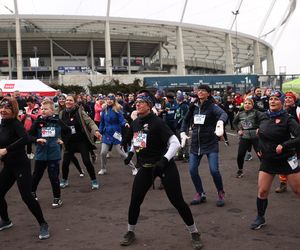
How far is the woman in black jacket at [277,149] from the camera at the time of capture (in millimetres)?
4957

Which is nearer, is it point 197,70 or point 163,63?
point 163,63

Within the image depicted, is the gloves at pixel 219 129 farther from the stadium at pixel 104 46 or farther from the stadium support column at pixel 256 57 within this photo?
the stadium support column at pixel 256 57

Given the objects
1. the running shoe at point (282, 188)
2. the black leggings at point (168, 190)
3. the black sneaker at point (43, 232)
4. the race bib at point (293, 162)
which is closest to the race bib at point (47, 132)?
the black sneaker at point (43, 232)

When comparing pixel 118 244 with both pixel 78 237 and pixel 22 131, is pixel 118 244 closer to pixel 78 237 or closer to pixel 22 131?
pixel 78 237

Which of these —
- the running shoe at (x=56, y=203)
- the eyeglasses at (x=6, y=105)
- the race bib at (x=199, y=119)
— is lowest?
the running shoe at (x=56, y=203)

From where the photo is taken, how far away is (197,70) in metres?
106

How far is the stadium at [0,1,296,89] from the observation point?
6662 centimetres

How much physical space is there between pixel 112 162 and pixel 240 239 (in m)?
6.95

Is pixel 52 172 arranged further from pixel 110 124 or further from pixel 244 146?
pixel 244 146

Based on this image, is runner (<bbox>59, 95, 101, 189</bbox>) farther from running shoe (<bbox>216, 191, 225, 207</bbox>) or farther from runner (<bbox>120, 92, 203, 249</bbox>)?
runner (<bbox>120, 92, 203, 249</bbox>)

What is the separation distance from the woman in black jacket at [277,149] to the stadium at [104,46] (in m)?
57.9

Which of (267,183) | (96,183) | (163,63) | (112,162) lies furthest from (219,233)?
(163,63)

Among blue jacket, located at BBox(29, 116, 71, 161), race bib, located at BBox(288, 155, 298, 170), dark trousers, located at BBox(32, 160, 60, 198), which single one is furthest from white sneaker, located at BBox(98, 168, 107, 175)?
race bib, located at BBox(288, 155, 298, 170)

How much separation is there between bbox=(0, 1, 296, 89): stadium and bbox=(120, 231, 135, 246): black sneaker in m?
58.1
